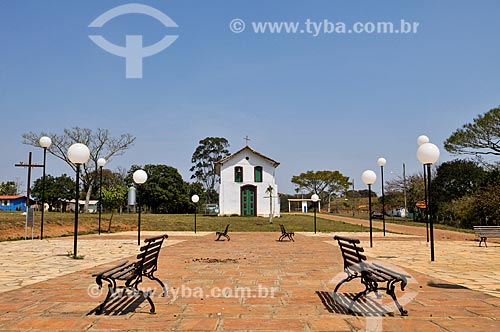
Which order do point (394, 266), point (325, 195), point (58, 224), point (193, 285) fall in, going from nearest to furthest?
point (193, 285) → point (394, 266) → point (58, 224) → point (325, 195)

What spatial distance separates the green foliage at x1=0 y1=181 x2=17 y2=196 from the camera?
62.1 metres

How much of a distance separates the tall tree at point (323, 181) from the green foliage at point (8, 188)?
44.4 m

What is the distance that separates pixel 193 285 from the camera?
627 centimetres

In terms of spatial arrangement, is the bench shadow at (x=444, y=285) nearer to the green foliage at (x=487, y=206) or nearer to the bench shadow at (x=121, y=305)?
the bench shadow at (x=121, y=305)

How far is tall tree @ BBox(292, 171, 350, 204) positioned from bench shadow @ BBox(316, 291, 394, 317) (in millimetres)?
58842

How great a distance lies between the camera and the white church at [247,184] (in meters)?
39.3

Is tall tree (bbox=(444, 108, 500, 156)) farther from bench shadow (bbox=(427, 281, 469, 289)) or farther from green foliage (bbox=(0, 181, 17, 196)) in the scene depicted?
green foliage (bbox=(0, 181, 17, 196))

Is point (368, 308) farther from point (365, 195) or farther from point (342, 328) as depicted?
point (365, 195)

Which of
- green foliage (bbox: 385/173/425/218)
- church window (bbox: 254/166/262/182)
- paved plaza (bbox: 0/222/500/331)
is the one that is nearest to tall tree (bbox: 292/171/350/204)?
green foliage (bbox: 385/173/425/218)

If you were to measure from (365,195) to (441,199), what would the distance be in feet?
199

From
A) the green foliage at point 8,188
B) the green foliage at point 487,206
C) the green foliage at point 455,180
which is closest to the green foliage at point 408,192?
the green foliage at point 455,180

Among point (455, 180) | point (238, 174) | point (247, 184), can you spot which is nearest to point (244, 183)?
point (247, 184)

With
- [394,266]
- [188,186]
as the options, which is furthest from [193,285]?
[188,186]

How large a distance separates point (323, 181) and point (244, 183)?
90.7 feet
